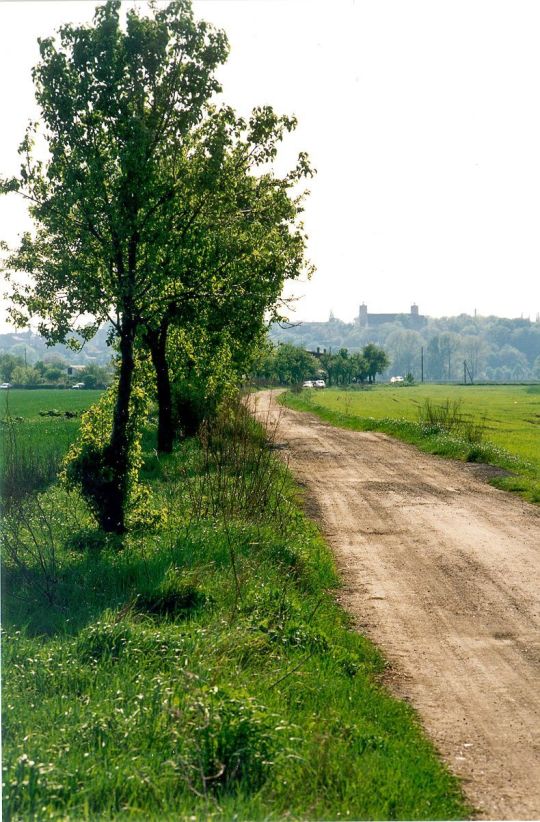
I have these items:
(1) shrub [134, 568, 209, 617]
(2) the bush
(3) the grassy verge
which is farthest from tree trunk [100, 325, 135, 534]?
(2) the bush

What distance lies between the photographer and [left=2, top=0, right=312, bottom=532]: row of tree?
1166 centimetres

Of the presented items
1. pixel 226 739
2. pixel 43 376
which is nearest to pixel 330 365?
pixel 43 376

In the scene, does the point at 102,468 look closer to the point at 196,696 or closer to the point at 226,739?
the point at 196,696

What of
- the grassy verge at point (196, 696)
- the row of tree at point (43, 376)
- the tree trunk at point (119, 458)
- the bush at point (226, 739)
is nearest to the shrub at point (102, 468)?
the tree trunk at point (119, 458)

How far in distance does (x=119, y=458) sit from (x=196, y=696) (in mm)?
7156

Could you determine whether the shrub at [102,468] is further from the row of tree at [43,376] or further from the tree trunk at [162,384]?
the row of tree at [43,376]

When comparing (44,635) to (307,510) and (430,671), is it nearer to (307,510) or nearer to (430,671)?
(430,671)

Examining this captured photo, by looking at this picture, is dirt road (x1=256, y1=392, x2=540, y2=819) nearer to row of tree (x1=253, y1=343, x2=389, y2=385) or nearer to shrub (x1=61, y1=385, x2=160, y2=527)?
shrub (x1=61, y1=385, x2=160, y2=527)

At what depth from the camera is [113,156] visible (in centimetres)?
1186

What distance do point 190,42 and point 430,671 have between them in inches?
353

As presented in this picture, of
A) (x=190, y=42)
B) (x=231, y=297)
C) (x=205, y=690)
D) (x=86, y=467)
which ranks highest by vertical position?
(x=190, y=42)

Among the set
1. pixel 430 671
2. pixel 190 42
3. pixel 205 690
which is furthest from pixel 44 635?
pixel 190 42

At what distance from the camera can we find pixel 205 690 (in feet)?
21.1

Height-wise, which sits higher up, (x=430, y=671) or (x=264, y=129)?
(x=264, y=129)
